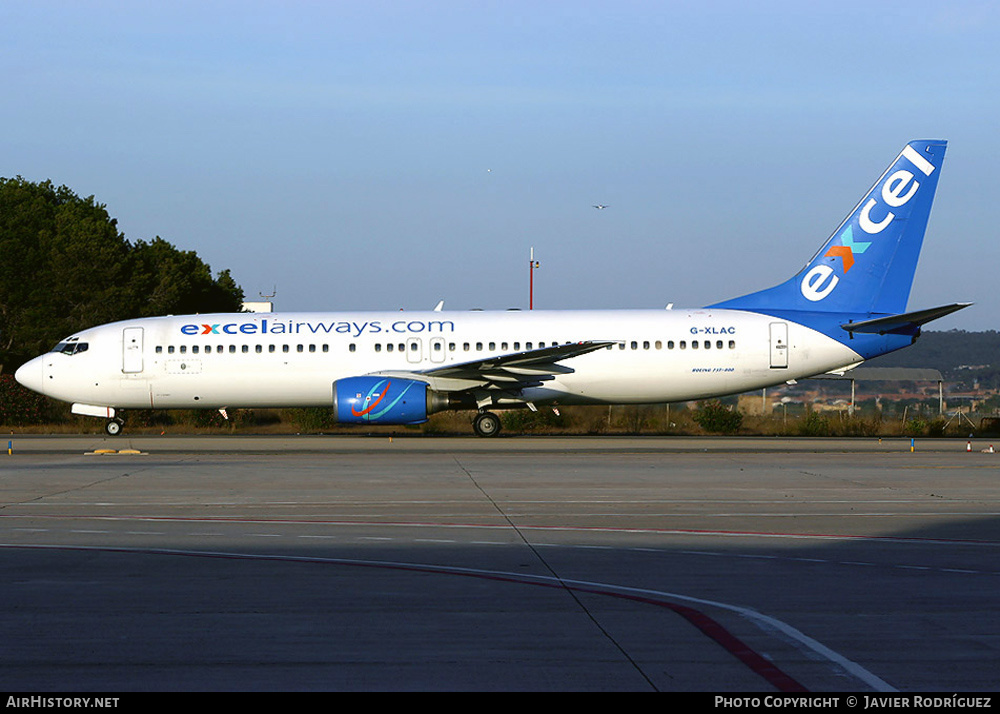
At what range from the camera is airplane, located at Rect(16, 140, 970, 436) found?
31422 mm

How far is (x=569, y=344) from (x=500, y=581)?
21565mm

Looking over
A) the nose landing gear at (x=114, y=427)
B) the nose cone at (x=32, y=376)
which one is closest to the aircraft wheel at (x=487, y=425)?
the nose landing gear at (x=114, y=427)

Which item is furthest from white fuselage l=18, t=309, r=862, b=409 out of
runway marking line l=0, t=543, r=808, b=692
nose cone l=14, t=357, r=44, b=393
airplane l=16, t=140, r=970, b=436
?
runway marking line l=0, t=543, r=808, b=692

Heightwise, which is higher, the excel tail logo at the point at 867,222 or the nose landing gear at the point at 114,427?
the excel tail logo at the point at 867,222

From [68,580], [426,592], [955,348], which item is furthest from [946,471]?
[955,348]

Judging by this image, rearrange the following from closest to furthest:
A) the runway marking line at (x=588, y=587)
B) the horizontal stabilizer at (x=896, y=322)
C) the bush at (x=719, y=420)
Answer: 1. the runway marking line at (x=588, y=587)
2. the horizontal stabilizer at (x=896, y=322)
3. the bush at (x=719, y=420)

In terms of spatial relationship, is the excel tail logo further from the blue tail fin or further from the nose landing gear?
the nose landing gear

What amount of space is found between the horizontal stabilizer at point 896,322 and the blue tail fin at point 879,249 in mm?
785

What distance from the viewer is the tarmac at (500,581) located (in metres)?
6.56

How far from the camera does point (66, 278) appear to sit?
176 feet

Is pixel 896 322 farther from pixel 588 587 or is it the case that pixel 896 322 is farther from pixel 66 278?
pixel 66 278

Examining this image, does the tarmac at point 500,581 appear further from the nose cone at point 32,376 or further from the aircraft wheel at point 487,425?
the nose cone at point 32,376

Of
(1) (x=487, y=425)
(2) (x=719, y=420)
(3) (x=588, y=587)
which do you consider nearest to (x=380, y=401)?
(1) (x=487, y=425)
